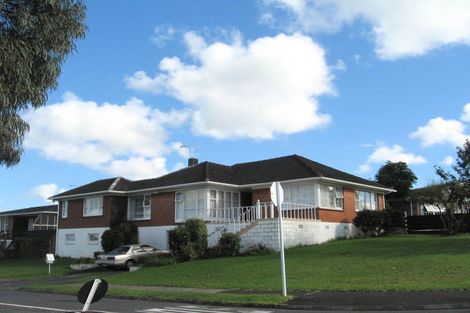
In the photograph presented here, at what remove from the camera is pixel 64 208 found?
1660 inches

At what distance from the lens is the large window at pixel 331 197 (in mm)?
32781

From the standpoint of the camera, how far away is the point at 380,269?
19.6 m

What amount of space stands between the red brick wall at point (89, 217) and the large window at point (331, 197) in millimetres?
14388

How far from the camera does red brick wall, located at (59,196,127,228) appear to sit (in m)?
38.2

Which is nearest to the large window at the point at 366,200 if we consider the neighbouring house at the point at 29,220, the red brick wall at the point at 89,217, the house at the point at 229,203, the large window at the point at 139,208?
the house at the point at 229,203

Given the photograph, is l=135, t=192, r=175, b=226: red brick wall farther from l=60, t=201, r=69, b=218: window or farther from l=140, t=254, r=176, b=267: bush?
l=60, t=201, r=69, b=218: window

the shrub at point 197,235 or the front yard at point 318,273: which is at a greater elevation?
the shrub at point 197,235

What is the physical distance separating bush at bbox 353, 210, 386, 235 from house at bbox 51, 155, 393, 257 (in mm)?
556

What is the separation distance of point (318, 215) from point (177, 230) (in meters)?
8.20

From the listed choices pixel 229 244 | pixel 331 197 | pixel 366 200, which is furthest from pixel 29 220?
pixel 331 197

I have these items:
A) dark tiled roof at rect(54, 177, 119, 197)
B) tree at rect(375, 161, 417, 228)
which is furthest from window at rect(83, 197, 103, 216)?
tree at rect(375, 161, 417, 228)

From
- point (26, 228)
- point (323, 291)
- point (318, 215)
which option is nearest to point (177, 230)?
point (318, 215)

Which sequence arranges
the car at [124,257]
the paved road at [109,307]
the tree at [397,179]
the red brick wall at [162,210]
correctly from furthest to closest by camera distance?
the tree at [397,179] → the red brick wall at [162,210] → the car at [124,257] → the paved road at [109,307]

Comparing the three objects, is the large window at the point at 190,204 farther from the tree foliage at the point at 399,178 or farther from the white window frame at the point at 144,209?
the tree foliage at the point at 399,178
